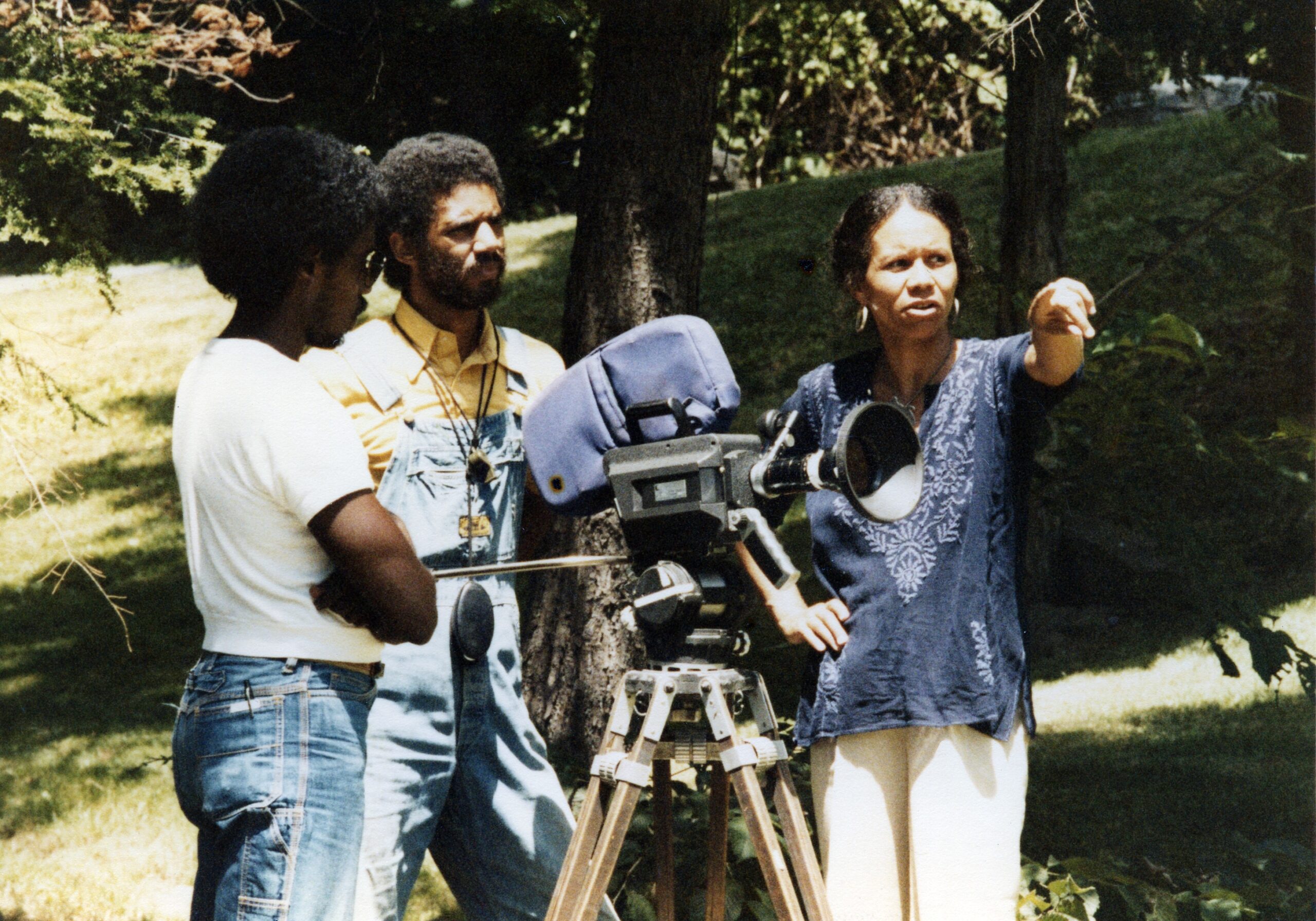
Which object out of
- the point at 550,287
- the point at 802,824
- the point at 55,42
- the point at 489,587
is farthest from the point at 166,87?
the point at 550,287

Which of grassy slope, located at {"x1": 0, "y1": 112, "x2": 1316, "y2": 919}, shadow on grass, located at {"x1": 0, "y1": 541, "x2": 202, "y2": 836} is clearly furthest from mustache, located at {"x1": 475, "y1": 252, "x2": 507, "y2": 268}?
shadow on grass, located at {"x1": 0, "y1": 541, "x2": 202, "y2": 836}

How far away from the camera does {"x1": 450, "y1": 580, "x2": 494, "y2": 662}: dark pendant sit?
2479 millimetres

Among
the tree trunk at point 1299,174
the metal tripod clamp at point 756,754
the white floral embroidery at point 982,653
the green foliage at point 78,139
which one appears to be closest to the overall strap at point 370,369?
the metal tripod clamp at point 756,754

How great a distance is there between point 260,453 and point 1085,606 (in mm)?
5821

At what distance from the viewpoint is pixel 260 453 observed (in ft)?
6.66

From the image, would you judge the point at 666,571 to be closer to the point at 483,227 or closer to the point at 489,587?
the point at 489,587

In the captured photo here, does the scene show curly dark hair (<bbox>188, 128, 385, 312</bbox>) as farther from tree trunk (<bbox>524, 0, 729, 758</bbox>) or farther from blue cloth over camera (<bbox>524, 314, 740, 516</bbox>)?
tree trunk (<bbox>524, 0, 729, 758</bbox>)

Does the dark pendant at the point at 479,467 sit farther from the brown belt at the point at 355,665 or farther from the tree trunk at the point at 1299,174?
the tree trunk at the point at 1299,174

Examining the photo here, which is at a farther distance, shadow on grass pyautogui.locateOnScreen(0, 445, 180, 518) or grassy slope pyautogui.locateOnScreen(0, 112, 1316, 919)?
shadow on grass pyautogui.locateOnScreen(0, 445, 180, 518)

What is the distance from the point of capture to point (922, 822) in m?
2.54

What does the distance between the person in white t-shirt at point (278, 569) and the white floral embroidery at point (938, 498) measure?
95 cm

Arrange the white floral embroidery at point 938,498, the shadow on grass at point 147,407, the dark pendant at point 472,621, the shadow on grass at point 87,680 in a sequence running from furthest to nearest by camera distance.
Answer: the shadow on grass at point 147,407 → the shadow on grass at point 87,680 → the white floral embroidery at point 938,498 → the dark pendant at point 472,621

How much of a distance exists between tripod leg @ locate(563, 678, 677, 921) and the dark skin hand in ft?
1.48

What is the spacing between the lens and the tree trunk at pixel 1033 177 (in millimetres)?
5645
